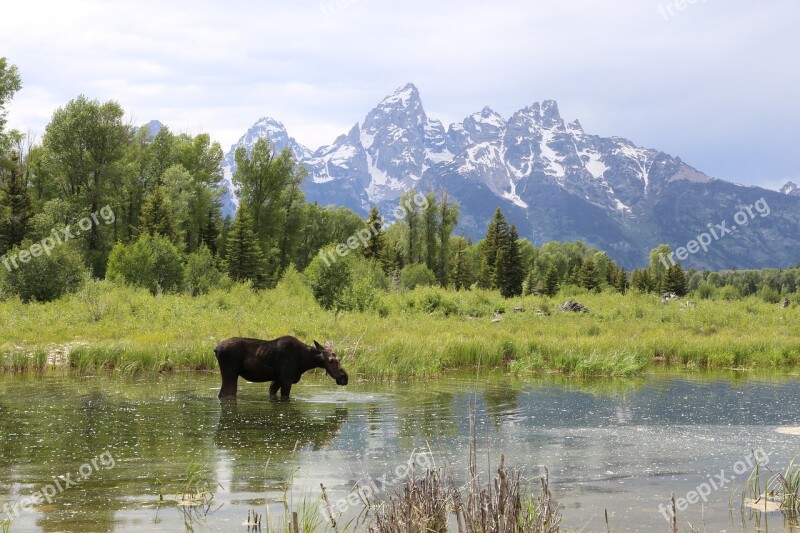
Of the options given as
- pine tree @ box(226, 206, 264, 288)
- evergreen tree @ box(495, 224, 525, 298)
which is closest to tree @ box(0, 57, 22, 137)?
pine tree @ box(226, 206, 264, 288)

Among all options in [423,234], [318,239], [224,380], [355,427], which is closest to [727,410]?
[355,427]

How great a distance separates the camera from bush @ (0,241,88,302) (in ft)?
127

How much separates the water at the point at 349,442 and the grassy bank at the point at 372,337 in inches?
88.8

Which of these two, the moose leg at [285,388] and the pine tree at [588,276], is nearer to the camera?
the moose leg at [285,388]

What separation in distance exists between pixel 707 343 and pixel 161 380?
21635 millimetres

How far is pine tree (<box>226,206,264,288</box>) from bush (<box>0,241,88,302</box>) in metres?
28.9

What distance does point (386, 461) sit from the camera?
1145 centimetres

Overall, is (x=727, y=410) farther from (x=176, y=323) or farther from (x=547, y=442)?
(x=176, y=323)

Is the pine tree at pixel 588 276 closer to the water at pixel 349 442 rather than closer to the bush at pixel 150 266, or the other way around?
the bush at pixel 150 266

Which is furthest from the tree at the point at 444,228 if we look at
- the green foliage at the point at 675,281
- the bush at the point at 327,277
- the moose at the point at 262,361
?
the moose at the point at 262,361

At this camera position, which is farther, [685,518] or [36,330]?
[36,330]

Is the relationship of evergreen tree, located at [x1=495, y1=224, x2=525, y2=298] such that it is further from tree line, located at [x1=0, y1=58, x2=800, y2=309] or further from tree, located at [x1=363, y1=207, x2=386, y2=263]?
tree, located at [x1=363, y1=207, x2=386, y2=263]

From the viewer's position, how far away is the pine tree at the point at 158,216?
6450 cm

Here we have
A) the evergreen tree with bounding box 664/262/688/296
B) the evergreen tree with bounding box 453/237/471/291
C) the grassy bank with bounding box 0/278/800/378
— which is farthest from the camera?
the evergreen tree with bounding box 664/262/688/296
